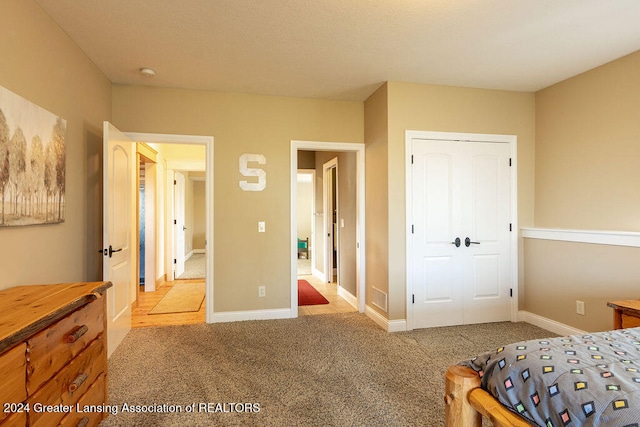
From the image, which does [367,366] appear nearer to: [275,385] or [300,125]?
[275,385]

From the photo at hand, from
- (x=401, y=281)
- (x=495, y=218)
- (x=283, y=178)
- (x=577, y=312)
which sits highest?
(x=283, y=178)

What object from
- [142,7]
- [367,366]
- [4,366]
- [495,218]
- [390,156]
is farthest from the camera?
[495,218]

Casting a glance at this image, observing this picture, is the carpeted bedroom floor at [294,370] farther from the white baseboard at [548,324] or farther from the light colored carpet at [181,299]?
the light colored carpet at [181,299]

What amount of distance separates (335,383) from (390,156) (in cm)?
218

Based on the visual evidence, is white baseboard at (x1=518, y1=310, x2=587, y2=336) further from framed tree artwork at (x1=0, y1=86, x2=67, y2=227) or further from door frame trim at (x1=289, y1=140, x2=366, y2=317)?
framed tree artwork at (x1=0, y1=86, x2=67, y2=227)

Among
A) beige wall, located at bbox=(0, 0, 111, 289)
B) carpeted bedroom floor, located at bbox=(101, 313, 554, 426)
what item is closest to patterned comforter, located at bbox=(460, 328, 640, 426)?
carpeted bedroom floor, located at bbox=(101, 313, 554, 426)

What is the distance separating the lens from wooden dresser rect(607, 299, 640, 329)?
207 cm

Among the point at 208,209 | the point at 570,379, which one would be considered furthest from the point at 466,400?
the point at 208,209

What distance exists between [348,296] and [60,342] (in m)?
3.47

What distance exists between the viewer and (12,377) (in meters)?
1.16

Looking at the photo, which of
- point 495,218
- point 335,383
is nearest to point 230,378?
point 335,383

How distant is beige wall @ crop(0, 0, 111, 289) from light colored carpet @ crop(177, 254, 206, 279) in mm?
3187

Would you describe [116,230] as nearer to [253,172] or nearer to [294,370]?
[253,172]

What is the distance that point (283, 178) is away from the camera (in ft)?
12.3
